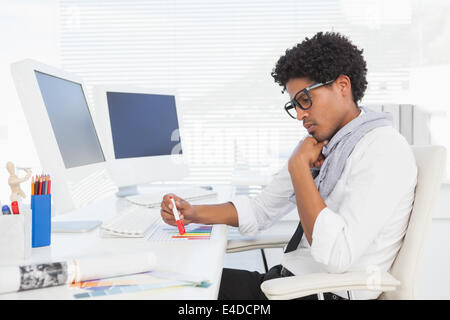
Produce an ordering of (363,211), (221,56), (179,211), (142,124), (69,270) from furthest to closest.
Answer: (221,56)
(142,124)
(179,211)
(363,211)
(69,270)

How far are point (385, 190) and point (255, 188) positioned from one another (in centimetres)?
202

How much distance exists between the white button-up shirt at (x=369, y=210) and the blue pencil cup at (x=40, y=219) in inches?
23.1

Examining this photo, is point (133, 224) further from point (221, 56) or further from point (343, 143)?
point (221, 56)

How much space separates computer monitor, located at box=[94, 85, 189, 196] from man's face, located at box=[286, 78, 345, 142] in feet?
2.51

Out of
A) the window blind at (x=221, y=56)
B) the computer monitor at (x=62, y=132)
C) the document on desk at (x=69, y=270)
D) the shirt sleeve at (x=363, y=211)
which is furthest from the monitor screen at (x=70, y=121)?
the window blind at (x=221, y=56)

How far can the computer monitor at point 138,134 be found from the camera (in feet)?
5.38

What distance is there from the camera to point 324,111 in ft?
3.73

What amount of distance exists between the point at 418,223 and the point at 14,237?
86cm

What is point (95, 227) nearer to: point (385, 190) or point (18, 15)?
point (385, 190)

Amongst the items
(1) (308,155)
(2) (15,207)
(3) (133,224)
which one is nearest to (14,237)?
(2) (15,207)

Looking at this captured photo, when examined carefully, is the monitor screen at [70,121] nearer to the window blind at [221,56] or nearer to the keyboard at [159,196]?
the keyboard at [159,196]

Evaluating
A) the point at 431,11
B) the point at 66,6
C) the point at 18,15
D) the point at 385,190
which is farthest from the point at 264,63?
the point at 385,190

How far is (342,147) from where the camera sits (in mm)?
1074

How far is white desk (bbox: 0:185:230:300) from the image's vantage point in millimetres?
650
